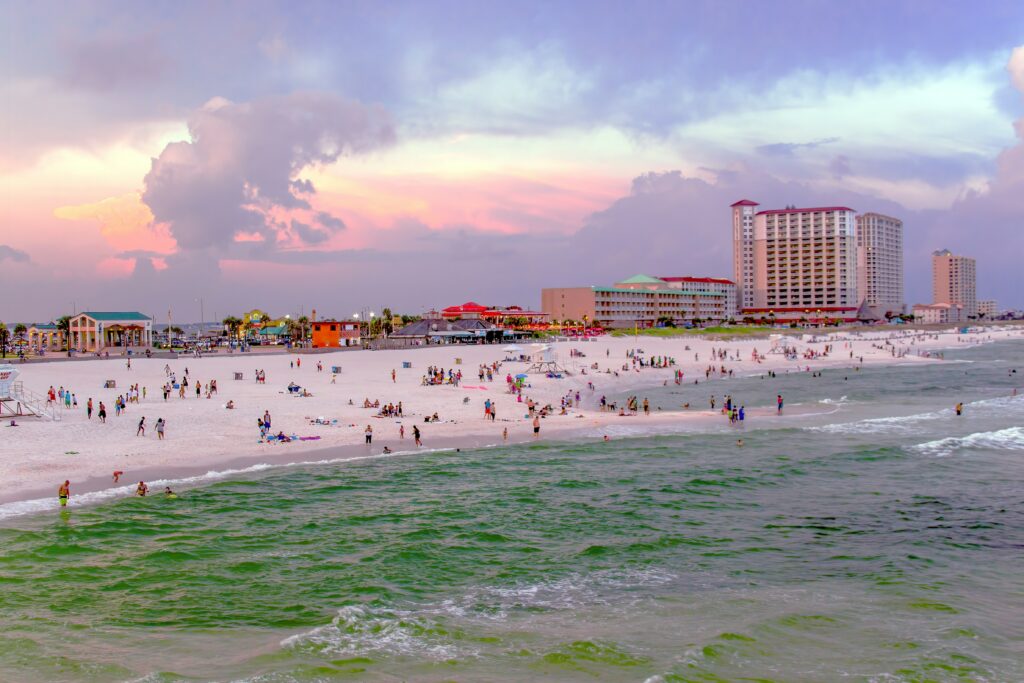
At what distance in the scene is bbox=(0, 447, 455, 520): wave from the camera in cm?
1927

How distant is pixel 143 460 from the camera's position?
82.8 ft

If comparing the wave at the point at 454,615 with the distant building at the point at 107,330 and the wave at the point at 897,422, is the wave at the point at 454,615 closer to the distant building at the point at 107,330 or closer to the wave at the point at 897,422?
the wave at the point at 897,422

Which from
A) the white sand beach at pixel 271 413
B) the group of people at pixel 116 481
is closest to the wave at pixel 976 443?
the white sand beach at pixel 271 413

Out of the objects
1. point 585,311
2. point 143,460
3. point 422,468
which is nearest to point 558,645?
point 422,468

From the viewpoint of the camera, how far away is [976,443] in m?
31.1

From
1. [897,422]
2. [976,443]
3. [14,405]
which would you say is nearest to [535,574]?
[976,443]

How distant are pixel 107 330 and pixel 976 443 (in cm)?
9610

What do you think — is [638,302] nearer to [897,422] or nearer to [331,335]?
[331,335]

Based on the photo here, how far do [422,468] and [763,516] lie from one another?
11749 mm

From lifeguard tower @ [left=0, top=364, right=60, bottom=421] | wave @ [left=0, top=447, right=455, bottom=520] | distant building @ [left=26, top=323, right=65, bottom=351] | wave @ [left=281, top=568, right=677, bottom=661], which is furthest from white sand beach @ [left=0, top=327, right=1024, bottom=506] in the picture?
distant building @ [left=26, top=323, right=65, bottom=351]

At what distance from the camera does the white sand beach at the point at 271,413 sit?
82.1ft

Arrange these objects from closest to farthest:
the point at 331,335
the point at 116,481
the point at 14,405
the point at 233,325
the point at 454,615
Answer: the point at 454,615 < the point at 116,481 < the point at 14,405 < the point at 331,335 < the point at 233,325

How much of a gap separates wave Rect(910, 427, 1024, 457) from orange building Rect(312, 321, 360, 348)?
72.1 m

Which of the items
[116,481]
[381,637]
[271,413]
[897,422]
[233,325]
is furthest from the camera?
[233,325]
